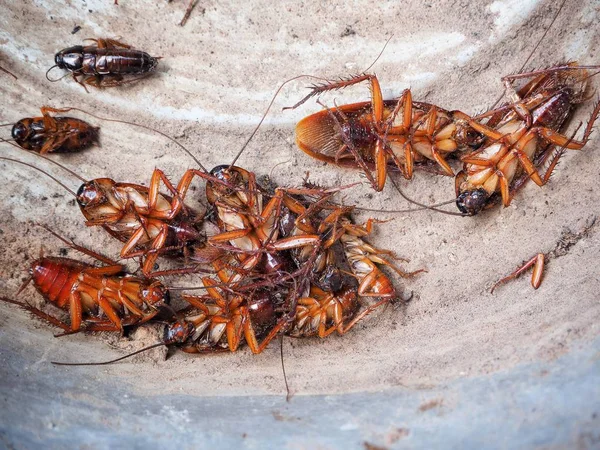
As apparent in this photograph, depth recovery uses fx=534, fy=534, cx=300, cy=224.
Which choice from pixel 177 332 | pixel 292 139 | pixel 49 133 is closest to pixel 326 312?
pixel 177 332

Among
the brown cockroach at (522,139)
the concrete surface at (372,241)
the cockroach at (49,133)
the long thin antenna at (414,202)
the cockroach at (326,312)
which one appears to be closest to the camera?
the concrete surface at (372,241)

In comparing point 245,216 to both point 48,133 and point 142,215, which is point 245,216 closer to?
point 142,215

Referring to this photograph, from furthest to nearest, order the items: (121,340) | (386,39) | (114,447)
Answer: (386,39) → (121,340) → (114,447)

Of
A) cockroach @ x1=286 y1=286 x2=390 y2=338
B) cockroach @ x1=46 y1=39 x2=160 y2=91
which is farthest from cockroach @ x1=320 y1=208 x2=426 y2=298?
cockroach @ x1=46 y1=39 x2=160 y2=91

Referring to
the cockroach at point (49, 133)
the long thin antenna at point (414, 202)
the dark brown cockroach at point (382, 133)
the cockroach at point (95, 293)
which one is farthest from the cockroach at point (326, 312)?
the cockroach at point (49, 133)

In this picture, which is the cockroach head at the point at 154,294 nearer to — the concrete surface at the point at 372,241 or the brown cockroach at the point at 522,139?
the concrete surface at the point at 372,241

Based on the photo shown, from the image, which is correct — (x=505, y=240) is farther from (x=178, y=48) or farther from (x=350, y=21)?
(x=178, y=48)

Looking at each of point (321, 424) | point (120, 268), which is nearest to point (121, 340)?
point (120, 268)
